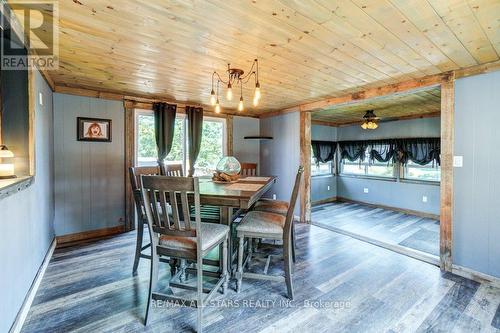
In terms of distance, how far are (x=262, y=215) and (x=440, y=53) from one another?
2.28 meters

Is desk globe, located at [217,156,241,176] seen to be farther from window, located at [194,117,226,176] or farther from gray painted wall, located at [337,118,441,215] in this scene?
gray painted wall, located at [337,118,441,215]

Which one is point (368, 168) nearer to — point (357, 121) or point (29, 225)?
point (357, 121)

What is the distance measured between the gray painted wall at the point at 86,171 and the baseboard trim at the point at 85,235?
60mm

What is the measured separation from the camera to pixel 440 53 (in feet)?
7.22

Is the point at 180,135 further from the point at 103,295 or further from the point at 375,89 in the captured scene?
the point at 375,89

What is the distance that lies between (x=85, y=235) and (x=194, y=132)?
2397 mm

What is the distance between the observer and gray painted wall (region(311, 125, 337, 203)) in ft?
21.0

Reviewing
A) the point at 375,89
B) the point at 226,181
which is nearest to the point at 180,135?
the point at 226,181

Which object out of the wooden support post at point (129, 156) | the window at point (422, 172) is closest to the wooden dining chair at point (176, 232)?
the wooden support post at point (129, 156)

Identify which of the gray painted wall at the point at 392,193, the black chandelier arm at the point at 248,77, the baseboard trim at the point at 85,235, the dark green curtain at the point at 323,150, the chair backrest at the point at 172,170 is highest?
the black chandelier arm at the point at 248,77

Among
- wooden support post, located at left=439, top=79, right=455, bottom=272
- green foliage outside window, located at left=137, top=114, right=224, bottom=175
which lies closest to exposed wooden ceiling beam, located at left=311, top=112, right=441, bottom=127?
green foliage outside window, located at left=137, top=114, right=224, bottom=175

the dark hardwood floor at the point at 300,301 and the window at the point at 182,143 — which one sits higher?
the window at the point at 182,143

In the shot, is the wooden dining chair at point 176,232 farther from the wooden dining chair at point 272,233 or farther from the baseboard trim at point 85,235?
the baseboard trim at point 85,235

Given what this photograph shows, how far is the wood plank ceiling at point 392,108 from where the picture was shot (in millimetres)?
3796
